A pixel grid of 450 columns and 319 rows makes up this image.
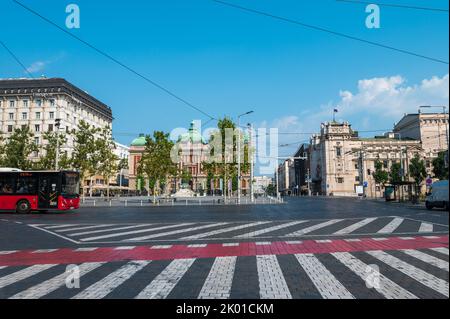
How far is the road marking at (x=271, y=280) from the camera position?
549 cm

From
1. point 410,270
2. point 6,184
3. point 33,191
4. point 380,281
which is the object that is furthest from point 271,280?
point 6,184

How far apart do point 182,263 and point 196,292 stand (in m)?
2.55

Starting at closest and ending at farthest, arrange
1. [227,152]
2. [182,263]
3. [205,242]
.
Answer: [182,263]
[205,242]
[227,152]

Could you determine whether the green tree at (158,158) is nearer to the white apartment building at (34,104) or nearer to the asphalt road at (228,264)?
the asphalt road at (228,264)

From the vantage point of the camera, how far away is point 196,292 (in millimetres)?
5668

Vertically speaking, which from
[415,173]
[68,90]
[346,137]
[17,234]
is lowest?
[17,234]

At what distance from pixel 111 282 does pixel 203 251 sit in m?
3.71

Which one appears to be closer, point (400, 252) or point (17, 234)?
point (400, 252)

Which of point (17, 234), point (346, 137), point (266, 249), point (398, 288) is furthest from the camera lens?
point (346, 137)

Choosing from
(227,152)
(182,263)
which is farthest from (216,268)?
(227,152)

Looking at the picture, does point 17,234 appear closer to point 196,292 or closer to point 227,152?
point 196,292

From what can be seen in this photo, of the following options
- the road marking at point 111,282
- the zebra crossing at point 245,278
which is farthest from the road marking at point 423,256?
the road marking at point 111,282

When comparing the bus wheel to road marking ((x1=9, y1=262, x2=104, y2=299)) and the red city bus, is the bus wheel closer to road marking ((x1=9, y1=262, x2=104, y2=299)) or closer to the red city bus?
the red city bus

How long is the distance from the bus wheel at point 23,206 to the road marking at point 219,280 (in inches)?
871
